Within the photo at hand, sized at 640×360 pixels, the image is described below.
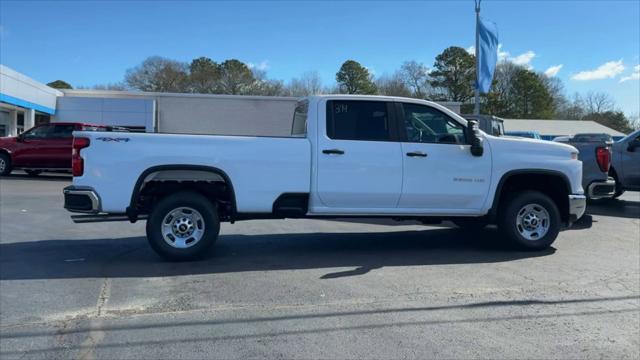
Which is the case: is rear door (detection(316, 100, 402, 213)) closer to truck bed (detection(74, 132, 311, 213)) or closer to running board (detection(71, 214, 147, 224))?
truck bed (detection(74, 132, 311, 213))

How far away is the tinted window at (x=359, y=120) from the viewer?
281 inches

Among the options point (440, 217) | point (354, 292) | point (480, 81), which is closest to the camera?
point (354, 292)

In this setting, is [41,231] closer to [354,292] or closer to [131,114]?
[354,292]

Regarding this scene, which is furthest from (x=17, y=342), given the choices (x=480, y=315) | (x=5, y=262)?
(x=480, y=315)

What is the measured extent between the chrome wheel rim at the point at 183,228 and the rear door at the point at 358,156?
5.12ft

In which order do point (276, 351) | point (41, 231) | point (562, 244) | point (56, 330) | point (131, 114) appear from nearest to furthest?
point (276, 351), point (56, 330), point (562, 244), point (41, 231), point (131, 114)

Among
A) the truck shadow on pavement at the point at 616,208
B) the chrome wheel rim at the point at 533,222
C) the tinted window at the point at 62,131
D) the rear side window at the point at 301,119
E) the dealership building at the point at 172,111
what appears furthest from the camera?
the dealership building at the point at 172,111

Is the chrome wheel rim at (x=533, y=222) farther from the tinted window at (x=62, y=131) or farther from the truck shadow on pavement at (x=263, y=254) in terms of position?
the tinted window at (x=62, y=131)

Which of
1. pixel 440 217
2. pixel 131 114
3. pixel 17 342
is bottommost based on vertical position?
pixel 17 342

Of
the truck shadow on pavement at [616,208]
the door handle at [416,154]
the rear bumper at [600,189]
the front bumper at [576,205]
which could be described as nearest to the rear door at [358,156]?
the door handle at [416,154]

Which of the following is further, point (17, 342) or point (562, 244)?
point (562, 244)

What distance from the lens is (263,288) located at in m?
5.75

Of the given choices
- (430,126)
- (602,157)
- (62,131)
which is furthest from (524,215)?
(62,131)

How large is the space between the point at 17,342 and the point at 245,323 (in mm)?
1775
